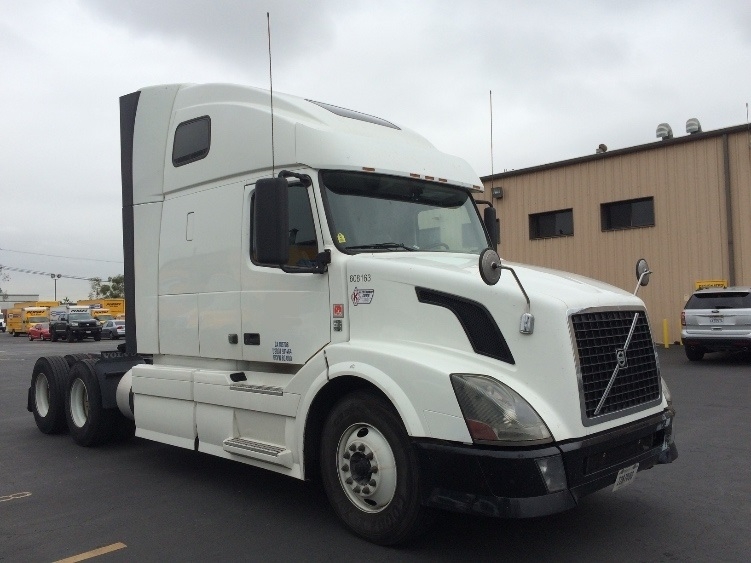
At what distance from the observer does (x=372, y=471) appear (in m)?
4.56

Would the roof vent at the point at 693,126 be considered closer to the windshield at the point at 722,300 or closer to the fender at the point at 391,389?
the windshield at the point at 722,300

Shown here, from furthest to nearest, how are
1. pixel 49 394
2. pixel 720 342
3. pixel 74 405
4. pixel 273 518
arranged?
pixel 720 342, pixel 49 394, pixel 74 405, pixel 273 518

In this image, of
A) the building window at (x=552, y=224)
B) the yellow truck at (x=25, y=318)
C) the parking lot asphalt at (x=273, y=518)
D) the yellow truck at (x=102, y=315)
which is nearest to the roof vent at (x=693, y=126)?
the building window at (x=552, y=224)

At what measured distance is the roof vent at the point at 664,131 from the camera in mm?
23391

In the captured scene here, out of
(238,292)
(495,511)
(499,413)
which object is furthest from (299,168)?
(495,511)

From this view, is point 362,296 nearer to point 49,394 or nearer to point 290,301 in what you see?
point 290,301

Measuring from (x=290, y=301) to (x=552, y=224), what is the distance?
19847 millimetres

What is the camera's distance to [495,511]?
3955mm

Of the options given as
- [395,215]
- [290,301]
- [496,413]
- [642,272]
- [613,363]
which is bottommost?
[496,413]

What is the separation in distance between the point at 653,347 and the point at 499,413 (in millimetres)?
1748

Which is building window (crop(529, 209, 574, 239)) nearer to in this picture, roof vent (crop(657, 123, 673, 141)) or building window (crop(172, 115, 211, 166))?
roof vent (crop(657, 123, 673, 141))

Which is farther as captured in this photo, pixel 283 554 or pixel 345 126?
pixel 345 126

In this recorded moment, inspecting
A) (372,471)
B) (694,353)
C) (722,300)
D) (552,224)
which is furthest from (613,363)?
(552,224)

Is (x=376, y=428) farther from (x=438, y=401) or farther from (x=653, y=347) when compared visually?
(x=653, y=347)
